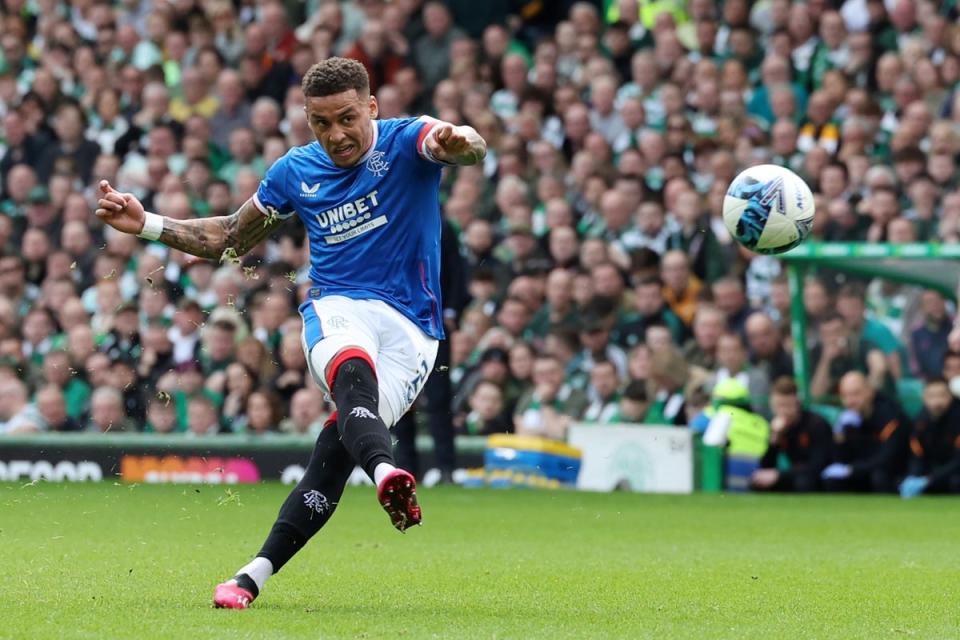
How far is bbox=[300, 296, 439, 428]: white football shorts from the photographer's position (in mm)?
7098

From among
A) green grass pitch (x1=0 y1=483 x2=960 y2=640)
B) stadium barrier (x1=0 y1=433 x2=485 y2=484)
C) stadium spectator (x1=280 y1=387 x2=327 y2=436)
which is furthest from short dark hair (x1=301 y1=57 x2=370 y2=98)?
stadium spectator (x1=280 y1=387 x2=327 y2=436)

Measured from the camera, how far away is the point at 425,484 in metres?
15.2

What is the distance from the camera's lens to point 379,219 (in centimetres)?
731

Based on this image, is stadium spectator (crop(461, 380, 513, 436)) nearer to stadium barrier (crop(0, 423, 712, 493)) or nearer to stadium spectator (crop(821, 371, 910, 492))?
stadium barrier (crop(0, 423, 712, 493))

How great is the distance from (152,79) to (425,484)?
7.71 metres

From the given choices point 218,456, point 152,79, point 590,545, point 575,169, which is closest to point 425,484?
point 218,456

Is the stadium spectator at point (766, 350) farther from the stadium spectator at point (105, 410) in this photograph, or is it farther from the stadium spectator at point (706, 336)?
the stadium spectator at point (105, 410)

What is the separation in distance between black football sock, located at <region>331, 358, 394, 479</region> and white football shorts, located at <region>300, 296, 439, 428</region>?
0.11 metres

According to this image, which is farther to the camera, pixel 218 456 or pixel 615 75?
pixel 615 75

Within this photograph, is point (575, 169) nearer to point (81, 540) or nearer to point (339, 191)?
point (81, 540)

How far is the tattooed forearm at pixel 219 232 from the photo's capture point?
24.8 feet

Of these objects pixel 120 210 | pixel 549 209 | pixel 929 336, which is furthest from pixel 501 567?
pixel 549 209

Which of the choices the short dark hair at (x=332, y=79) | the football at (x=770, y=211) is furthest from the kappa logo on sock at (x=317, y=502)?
the football at (x=770, y=211)

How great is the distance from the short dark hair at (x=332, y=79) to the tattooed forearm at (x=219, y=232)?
2.30ft
